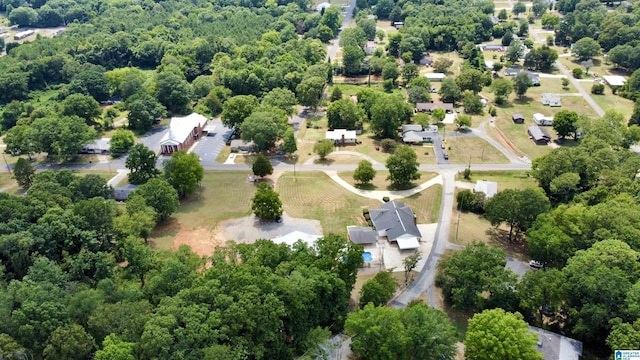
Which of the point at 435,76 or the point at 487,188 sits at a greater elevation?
the point at 435,76

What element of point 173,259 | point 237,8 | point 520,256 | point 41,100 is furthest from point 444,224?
point 237,8

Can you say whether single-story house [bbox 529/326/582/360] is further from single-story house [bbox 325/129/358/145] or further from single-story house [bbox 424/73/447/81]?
single-story house [bbox 424/73/447/81]

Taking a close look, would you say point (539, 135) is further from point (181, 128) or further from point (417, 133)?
point (181, 128)

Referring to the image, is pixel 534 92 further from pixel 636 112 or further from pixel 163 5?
pixel 163 5

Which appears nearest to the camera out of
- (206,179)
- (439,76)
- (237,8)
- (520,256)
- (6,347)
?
(6,347)

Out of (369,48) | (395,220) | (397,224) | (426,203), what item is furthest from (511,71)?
(397,224)

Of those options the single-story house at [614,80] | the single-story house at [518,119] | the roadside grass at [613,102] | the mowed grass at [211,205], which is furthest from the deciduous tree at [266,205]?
the single-story house at [614,80]

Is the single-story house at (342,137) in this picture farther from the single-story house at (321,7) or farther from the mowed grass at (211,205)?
the single-story house at (321,7)

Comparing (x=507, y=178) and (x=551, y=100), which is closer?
(x=507, y=178)
